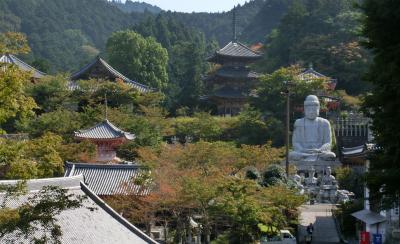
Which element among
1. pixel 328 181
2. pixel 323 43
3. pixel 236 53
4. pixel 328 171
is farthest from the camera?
pixel 323 43

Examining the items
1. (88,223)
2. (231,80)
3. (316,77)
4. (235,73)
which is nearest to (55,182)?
(88,223)

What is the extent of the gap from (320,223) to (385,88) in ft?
49.3

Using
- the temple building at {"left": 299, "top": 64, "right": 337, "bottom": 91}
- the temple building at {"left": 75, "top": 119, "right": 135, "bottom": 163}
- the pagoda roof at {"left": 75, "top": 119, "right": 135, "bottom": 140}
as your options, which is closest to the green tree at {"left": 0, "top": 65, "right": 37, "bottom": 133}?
the temple building at {"left": 75, "top": 119, "right": 135, "bottom": 163}

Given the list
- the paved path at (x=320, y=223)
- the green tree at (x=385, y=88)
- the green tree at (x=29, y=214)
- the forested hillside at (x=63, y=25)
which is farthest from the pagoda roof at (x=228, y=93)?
the forested hillside at (x=63, y=25)

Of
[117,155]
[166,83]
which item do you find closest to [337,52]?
[166,83]

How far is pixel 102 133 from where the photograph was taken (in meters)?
33.5

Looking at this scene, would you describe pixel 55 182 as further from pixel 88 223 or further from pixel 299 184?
pixel 299 184

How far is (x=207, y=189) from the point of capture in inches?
866

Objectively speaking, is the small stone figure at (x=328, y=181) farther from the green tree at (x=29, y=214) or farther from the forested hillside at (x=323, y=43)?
the green tree at (x=29, y=214)

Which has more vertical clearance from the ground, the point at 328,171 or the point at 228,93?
the point at 228,93

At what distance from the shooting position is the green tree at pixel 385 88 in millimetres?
13242

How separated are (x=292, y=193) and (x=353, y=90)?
29.9 m

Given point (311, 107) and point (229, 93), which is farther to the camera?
point (229, 93)

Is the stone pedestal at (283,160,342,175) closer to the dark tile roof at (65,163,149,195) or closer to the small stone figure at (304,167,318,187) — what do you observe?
the small stone figure at (304,167,318,187)
